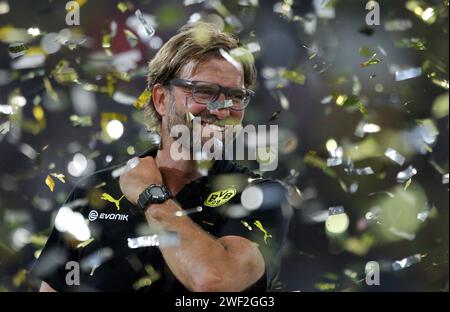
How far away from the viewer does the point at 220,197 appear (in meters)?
1.46

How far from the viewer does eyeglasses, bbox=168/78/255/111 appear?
1.46m

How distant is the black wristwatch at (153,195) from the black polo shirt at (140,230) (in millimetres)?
59

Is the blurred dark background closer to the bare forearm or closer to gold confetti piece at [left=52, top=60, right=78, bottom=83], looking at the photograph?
gold confetti piece at [left=52, top=60, right=78, bottom=83]

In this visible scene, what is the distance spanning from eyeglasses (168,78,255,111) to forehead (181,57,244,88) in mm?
12

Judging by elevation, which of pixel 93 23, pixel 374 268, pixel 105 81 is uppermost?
pixel 93 23

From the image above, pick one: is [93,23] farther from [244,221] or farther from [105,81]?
[244,221]

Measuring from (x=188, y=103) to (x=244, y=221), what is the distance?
13.9 inches

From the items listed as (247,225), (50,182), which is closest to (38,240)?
(50,182)

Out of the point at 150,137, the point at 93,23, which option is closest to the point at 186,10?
the point at 93,23

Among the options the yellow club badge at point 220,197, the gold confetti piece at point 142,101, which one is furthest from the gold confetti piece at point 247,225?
the gold confetti piece at point 142,101

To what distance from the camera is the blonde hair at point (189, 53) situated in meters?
1.50

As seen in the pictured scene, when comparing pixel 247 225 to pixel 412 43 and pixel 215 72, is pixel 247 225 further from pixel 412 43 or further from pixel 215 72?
pixel 412 43

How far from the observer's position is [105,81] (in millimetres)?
1586

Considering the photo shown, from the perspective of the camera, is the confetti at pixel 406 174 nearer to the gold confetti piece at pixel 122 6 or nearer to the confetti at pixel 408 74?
the confetti at pixel 408 74
